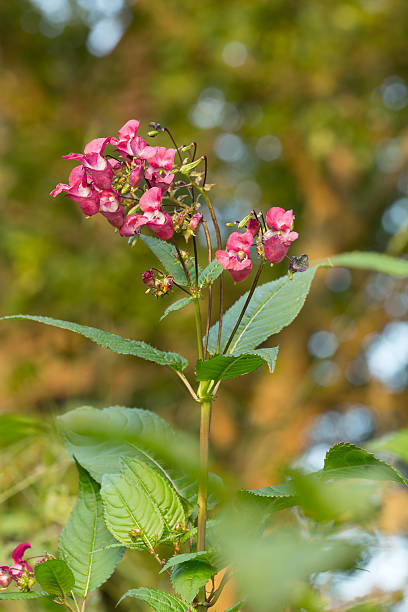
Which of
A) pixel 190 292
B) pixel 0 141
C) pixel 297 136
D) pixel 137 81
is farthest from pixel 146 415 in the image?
pixel 137 81

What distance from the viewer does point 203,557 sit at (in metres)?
0.32

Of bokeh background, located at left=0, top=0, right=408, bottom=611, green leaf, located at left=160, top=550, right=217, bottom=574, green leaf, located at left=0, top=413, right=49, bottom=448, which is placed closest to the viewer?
green leaf, located at left=0, top=413, right=49, bottom=448

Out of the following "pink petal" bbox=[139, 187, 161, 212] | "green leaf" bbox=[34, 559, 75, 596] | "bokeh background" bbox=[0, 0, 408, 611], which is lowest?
"green leaf" bbox=[34, 559, 75, 596]

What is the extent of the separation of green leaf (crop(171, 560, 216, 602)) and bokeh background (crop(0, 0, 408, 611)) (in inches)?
66.5

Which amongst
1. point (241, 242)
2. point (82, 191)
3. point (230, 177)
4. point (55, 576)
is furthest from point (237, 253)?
point (230, 177)

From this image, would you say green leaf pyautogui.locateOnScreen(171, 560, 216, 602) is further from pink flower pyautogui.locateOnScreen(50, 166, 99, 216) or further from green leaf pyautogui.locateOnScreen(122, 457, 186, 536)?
pink flower pyautogui.locateOnScreen(50, 166, 99, 216)

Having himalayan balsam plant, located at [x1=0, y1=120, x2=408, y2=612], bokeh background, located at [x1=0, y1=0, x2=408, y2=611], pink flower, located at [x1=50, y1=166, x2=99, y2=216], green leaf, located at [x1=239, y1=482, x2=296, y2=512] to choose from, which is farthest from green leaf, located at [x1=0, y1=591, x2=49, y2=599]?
bokeh background, located at [x1=0, y1=0, x2=408, y2=611]

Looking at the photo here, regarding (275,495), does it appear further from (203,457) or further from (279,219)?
(279,219)

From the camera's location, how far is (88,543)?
1.20ft

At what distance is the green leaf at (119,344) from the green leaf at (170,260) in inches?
2.2

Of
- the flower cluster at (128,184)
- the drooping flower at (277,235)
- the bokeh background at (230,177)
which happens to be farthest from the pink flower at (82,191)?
the bokeh background at (230,177)

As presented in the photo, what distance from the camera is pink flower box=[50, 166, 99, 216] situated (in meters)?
0.39

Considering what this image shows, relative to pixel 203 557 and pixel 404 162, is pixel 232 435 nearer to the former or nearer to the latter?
pixel 404 162

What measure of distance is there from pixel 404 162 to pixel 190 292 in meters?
2.72
